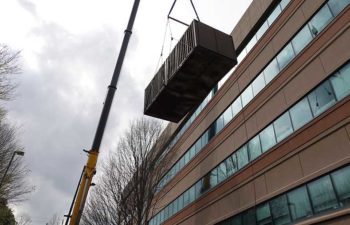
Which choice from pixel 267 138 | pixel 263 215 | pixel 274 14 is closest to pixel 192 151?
pixel 267 138

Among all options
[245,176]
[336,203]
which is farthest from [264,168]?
[336,203]

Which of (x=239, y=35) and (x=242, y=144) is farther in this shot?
(x=239, y=35)

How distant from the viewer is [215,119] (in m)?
21.8

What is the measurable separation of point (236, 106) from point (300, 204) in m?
8.31

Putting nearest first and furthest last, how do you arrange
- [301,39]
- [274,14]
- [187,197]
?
[301,39] < [274,14] < [187,197]

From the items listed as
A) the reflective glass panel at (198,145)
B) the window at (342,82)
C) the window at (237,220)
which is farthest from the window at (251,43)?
the window at (237,220)

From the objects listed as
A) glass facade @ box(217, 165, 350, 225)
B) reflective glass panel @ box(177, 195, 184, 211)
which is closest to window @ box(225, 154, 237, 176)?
glass facade @ box(217, 165, 350, 225)

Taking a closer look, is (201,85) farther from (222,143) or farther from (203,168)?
(203,168)

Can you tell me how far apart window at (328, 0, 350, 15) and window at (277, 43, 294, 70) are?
260 centimetres

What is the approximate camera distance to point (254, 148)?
1580 centimetres

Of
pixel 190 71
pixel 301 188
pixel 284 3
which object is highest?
pixel 284 3

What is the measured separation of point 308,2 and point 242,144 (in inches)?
313

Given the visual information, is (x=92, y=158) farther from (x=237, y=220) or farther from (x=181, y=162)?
(x=181, y=162)

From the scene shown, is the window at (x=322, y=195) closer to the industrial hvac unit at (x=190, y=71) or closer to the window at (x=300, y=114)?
the window at (x=300, y=114)
